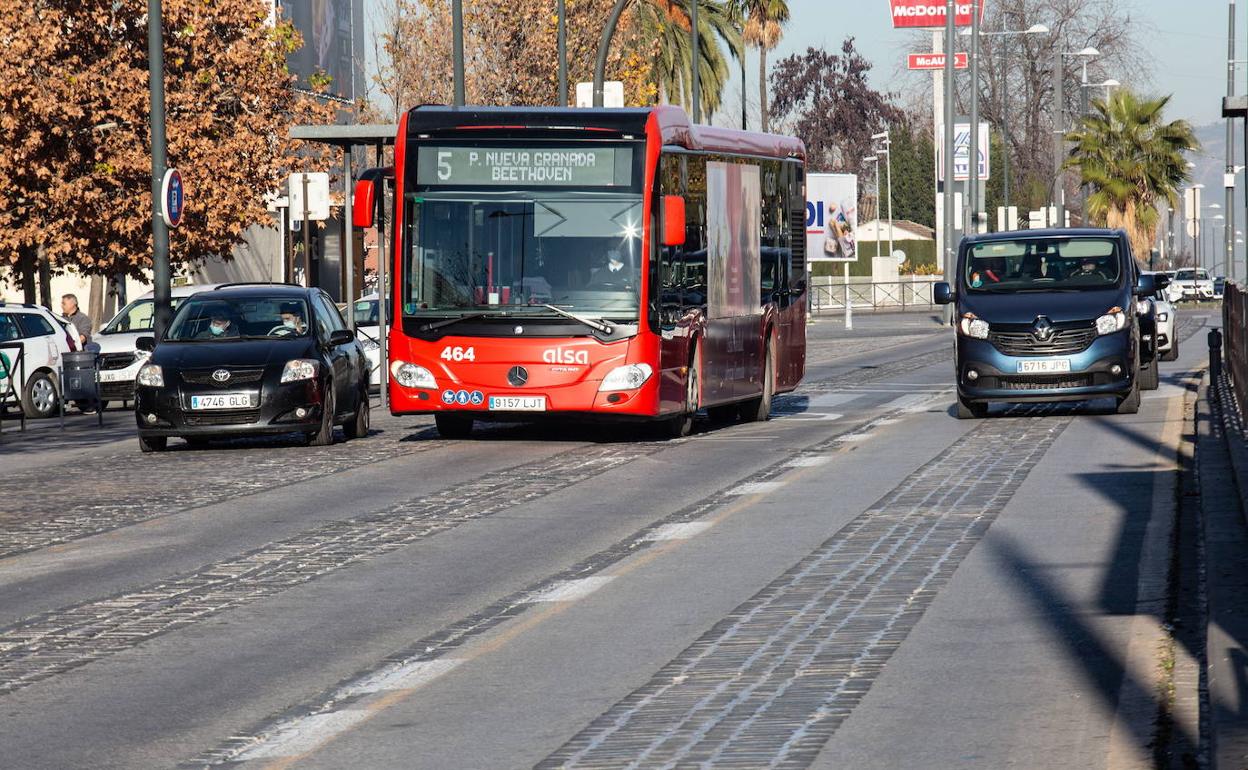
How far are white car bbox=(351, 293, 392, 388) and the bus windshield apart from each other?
34.0ft

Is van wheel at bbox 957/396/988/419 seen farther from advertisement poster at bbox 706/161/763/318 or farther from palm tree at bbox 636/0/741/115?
palm tree at bbox 636/0/741/115

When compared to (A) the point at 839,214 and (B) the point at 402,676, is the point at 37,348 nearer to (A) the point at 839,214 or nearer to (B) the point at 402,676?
(B) the point at 402,676

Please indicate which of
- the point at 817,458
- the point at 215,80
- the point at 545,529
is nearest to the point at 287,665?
the point at 545,529

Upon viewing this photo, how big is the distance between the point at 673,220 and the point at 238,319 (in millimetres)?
4506

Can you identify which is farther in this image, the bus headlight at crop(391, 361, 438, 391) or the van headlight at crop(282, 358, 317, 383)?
the van headlight at crop(282, 358, 317, 383)

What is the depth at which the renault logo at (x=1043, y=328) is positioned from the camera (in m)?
22.4

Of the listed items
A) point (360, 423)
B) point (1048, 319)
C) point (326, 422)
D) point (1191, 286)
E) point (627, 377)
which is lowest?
point (360, 423)

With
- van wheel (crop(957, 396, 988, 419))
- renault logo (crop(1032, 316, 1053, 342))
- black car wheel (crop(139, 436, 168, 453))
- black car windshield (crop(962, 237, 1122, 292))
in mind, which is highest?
black car windshield (crop(962, 237, 1122, 292))

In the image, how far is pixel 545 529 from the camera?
13656 millimetres

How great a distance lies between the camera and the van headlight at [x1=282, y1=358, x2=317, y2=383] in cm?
2066

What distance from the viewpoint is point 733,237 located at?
23.2 meters

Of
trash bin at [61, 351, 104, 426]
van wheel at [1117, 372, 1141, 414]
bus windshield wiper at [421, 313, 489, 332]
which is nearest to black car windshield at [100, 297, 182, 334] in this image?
trash bin at [61, 351, 104, 426]

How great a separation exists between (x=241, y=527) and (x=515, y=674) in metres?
5.89

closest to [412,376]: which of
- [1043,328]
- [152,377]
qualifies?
[152,377]
